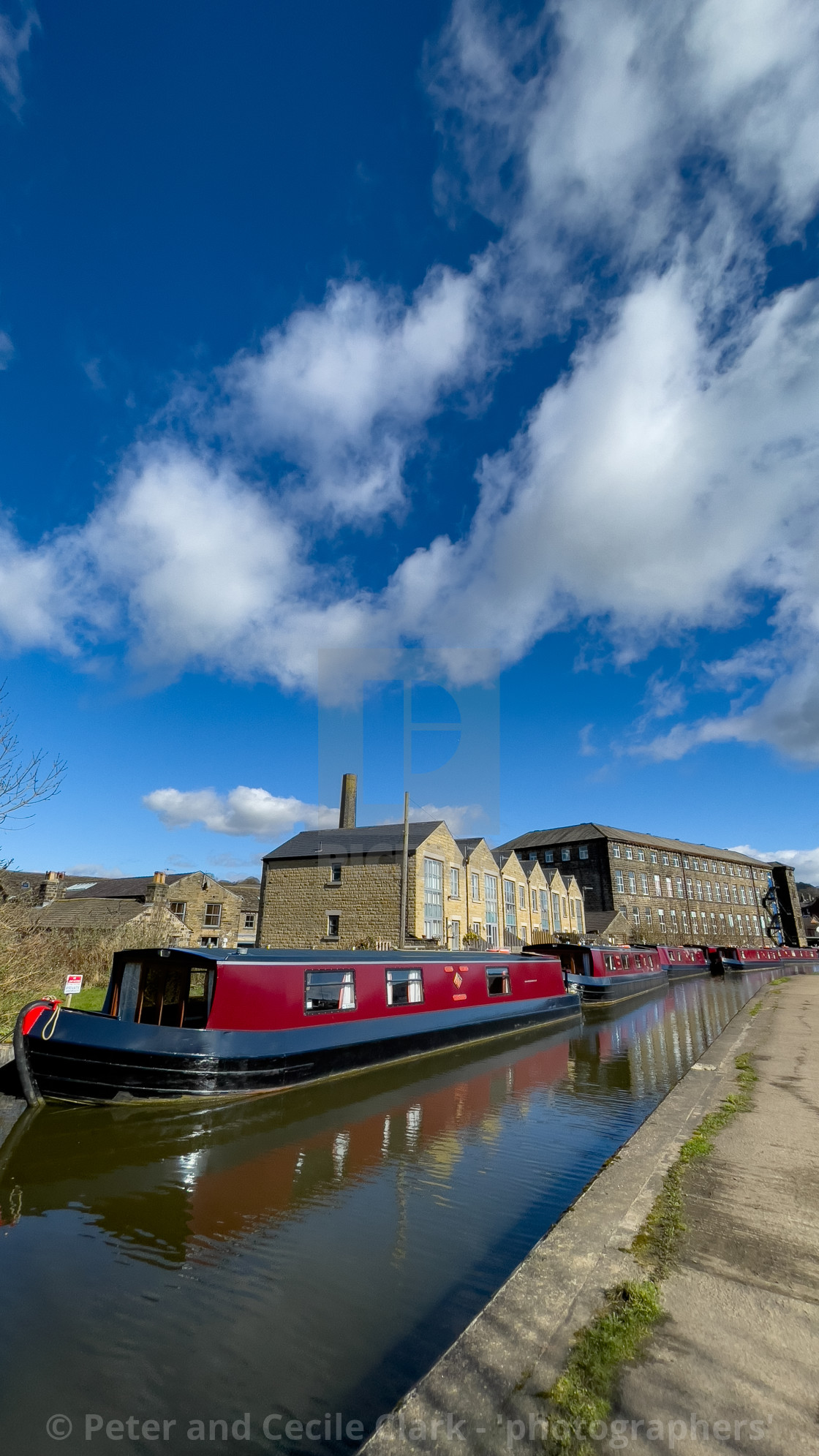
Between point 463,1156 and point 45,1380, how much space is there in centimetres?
458

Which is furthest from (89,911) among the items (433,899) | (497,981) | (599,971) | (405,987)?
(405,987)

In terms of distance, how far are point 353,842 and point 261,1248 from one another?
75.1 ft

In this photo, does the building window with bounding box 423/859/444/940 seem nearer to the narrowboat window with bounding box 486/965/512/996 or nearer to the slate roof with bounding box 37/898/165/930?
the narrowboat window with bounding box 486/965/512/996

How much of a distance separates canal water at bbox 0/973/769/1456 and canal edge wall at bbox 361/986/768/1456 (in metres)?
0.89

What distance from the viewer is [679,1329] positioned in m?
2.86

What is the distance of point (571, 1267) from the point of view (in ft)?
11.3

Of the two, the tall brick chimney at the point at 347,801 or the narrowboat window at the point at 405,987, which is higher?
the tall brick chimney at the point at 347,801

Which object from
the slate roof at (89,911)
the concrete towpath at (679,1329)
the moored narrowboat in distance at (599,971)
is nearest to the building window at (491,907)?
the moored narrowboat in distance at (599,971)

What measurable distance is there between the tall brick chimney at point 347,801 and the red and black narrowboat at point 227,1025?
787 inches

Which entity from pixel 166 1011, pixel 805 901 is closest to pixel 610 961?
pixel 166 1011

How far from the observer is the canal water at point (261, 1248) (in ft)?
11.2

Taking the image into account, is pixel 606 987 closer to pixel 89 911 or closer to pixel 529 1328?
pixel 529 1328

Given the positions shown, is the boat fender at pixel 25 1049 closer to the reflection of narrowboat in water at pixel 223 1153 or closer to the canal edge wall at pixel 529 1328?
the reflection of narrowboat in water at pixel 223 1153

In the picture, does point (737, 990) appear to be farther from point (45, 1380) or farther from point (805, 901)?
point (805, 901)
